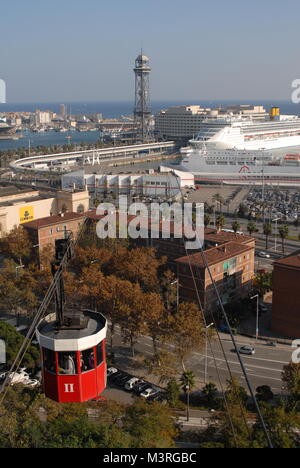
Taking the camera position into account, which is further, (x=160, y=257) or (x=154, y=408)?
(x=160, y=257)

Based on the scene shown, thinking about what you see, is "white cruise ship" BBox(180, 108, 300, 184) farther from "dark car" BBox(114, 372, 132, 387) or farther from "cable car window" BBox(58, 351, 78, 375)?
"cable car window" BBox(58, 351, 78, 375)

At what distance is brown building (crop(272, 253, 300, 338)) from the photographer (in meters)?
12.2

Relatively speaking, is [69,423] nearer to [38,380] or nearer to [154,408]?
[154,408]

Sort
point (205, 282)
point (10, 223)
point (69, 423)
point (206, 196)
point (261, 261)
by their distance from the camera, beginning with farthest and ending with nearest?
point (206, 196)
point (10, 223)
point (261, 261)
point (205, 282)
point (69, 423)

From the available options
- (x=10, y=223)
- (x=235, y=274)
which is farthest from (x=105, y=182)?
(x=235, y=274)

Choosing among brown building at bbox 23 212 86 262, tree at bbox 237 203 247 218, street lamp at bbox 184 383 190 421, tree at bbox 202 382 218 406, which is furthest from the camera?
tree at bbox 237 203 247 218

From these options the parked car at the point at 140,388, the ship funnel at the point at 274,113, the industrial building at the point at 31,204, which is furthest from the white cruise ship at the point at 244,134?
the parked car at the point at 140,388

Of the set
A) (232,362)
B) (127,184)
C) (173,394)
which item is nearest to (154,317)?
(232,362)

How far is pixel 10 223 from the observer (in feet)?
63.9

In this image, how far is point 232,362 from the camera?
1116 cm

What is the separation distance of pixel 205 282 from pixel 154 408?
224 inches

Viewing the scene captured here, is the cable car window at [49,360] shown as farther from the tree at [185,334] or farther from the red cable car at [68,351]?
the tree at [185,334]

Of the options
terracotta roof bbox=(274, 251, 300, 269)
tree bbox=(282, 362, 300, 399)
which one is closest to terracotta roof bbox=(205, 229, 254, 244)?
terracotta roof bbox=(274, 251, 300, 269)

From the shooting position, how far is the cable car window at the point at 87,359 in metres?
4.68
